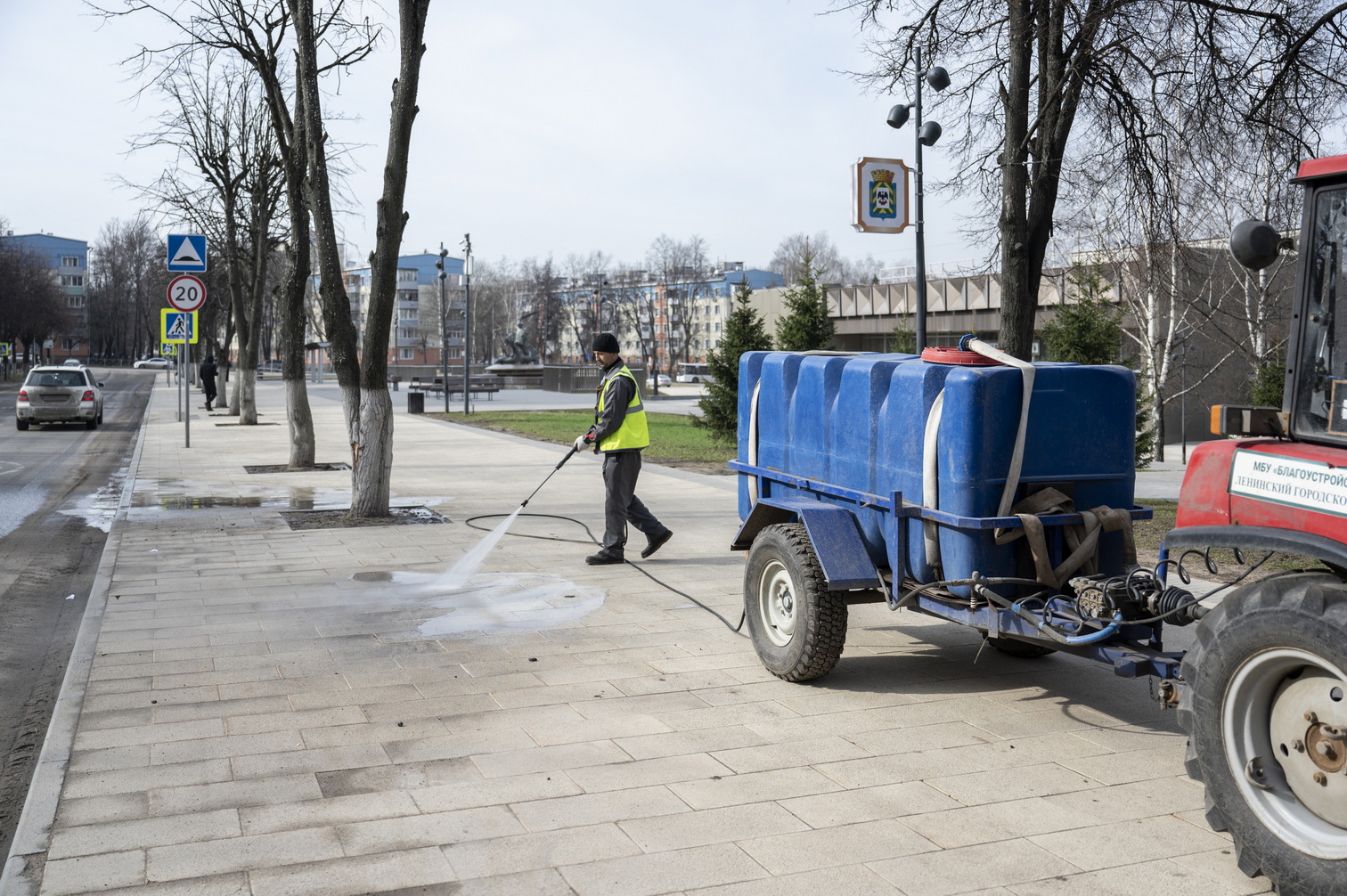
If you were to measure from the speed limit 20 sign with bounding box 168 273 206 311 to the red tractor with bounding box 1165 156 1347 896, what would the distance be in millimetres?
17678

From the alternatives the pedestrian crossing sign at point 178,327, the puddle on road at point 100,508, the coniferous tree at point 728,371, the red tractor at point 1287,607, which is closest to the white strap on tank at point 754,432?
the red tractor at point 1287,607

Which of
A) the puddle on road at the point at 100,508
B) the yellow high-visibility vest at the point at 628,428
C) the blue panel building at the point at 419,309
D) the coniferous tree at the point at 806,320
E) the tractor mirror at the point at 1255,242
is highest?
the blue panel building at the point at 419,309

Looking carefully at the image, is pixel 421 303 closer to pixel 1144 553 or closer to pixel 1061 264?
pixel 1061 264

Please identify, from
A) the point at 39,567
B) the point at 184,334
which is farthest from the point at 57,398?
the point at 39,567

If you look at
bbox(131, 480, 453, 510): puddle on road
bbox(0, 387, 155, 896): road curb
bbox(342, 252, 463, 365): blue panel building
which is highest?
bbox(342, 252, 463, 365): blue panel building

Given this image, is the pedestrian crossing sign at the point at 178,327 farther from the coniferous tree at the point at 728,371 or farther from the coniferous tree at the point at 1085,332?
the coniferous tree at the point at 1085,332

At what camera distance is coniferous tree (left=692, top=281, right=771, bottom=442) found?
21297mm

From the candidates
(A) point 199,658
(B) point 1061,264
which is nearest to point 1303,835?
(A) point 199,658

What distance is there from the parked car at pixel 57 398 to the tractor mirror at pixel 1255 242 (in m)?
27.7

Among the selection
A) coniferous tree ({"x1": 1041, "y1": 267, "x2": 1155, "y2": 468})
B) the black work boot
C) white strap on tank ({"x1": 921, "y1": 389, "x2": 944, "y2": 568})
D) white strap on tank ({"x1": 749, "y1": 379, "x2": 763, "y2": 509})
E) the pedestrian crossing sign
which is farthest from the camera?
the pedestrian crossing sign

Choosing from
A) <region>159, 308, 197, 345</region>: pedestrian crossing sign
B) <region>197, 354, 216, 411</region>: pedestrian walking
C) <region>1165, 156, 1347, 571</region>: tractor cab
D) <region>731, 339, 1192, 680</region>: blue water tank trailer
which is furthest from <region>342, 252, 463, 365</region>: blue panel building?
<region>1165, 156, 1347, 571</region>: tractor cab

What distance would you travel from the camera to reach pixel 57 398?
2703 centimetres

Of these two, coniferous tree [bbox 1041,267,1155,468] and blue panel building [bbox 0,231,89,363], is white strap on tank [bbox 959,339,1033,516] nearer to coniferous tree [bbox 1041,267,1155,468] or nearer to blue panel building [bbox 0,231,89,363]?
coniferous tree [bbox 1041,267,1155,468]

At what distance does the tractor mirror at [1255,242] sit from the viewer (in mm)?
3484
